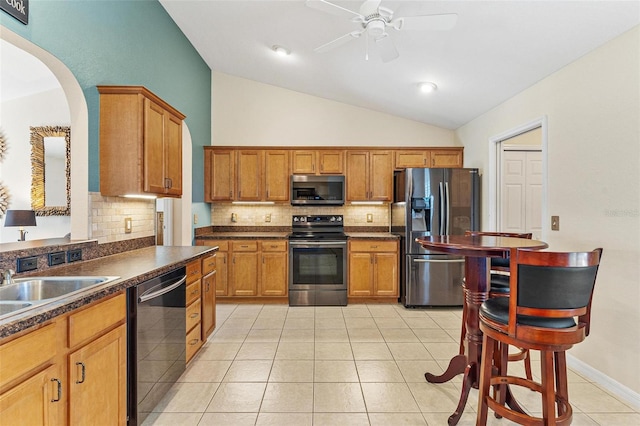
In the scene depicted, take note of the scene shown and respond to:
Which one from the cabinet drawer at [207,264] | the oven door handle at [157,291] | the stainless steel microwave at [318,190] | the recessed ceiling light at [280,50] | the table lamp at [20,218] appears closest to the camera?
the oven door handle at [157,291]

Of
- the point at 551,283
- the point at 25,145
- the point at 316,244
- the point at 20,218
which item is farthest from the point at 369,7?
the point at 25,145

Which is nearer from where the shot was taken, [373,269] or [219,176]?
[373,269]

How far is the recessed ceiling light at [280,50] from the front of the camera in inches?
137

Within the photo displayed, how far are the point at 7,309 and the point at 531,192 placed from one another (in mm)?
5141

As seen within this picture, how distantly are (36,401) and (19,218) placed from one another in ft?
9.48

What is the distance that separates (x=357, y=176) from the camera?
14.8ft

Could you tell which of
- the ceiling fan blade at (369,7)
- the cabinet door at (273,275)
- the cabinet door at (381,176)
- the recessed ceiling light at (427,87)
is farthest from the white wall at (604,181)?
the cabinet door at (273,275)

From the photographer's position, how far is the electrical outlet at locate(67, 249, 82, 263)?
2.00 meters

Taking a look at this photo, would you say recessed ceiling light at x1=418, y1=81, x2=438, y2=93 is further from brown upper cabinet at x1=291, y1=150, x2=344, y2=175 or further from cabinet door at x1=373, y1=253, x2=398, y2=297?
cabinet door at x1=373, y1=253, x2=398, y2=297

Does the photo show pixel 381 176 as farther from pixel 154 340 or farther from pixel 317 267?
pixel 154 340

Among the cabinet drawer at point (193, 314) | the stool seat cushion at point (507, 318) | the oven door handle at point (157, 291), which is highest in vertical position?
the oven door handle at point (157, 291)

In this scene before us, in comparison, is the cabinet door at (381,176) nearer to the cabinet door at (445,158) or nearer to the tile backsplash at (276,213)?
the tile backsplash at (276,213)

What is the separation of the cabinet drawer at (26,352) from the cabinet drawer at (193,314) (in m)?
1.25

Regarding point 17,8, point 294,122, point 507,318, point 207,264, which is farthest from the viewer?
point 294,122
